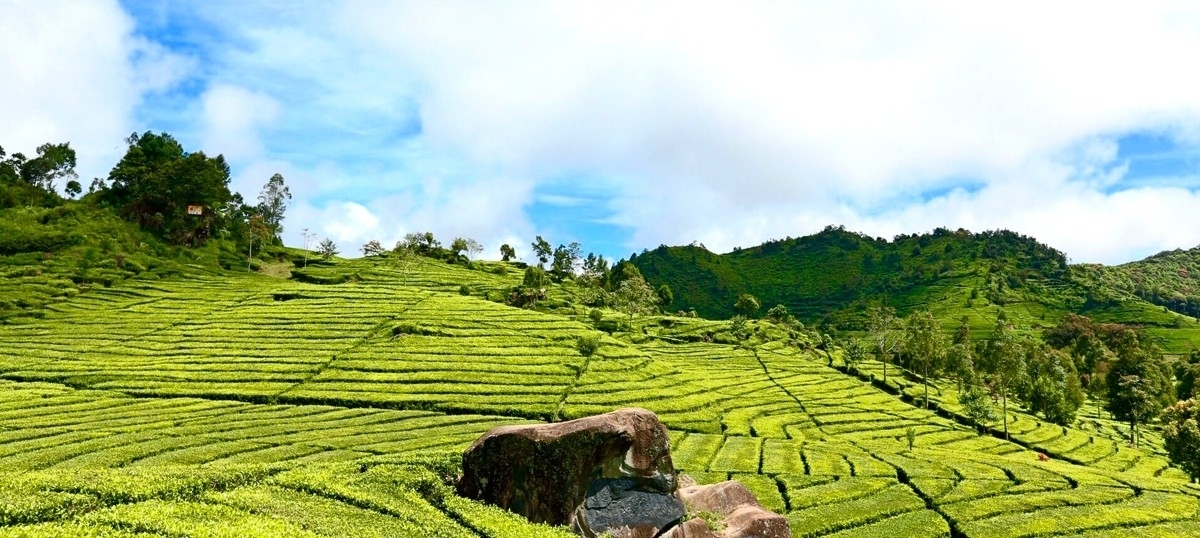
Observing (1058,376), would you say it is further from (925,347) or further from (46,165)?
(46,165)

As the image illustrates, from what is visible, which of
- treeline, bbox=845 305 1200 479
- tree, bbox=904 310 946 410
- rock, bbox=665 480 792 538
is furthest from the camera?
tree, bbox=904 310 946 410

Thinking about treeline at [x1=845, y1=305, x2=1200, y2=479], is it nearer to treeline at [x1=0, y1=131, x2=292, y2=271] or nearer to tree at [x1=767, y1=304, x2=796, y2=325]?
tree at [x1=767, y1=304, x2=796, y2=325]

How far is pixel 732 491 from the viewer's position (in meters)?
20.5

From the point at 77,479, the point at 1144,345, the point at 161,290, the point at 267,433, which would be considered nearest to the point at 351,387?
the point at 267,433

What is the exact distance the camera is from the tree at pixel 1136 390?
69625 millimetres

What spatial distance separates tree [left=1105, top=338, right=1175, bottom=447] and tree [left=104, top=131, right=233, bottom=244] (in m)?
119

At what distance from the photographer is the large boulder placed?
1766 centimetres

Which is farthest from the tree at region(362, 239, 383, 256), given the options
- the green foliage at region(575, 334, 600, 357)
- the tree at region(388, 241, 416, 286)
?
the green foliage at region(575, 334, 600, 357)

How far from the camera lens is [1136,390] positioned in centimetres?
6944

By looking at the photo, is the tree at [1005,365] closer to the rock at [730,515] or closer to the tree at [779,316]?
the tree at [779,316]

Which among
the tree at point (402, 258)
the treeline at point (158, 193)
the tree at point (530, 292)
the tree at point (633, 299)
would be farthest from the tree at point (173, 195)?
the tree at point (633, 299)

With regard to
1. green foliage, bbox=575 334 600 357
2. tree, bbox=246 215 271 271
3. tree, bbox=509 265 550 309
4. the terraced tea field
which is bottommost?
the terraced tea field

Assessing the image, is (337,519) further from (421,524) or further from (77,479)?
(77,479)

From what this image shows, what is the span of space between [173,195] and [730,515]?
4023 inches
